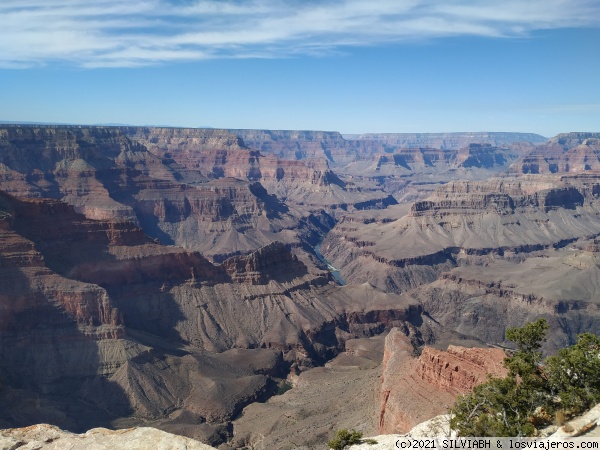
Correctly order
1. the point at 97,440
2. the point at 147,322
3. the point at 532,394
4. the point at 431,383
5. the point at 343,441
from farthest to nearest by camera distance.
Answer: the point at 147,322
the point at 431,383
the point at 343,441
the point at 532,394
the point at 97,440

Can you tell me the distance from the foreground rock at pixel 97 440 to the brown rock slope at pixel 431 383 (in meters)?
28.5

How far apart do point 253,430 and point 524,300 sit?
86134 millimetres

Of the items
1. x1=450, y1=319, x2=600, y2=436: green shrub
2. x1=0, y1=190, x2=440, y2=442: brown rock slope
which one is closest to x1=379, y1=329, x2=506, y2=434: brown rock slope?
x1=450, y1=319, x2=600, y2=436: green shrub

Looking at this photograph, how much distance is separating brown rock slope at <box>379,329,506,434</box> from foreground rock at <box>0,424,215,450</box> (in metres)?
28.5

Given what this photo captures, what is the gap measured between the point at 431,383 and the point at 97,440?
35952 millimetres

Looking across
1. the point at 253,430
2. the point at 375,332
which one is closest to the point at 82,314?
the point at 253,430

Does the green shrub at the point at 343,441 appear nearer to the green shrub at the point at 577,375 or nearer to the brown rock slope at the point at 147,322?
the green shrub at the point at 577,375

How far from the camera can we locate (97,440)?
29.9 metres

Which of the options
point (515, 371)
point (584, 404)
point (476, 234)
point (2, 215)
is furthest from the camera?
point (476, 234)

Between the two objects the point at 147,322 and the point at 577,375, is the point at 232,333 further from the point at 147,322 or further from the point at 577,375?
the point at 577,375

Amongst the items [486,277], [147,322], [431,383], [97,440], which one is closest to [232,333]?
[147,322]

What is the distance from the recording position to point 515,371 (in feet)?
117

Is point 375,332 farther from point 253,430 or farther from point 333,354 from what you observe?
point 253,430

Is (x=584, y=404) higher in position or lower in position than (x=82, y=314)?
higher
